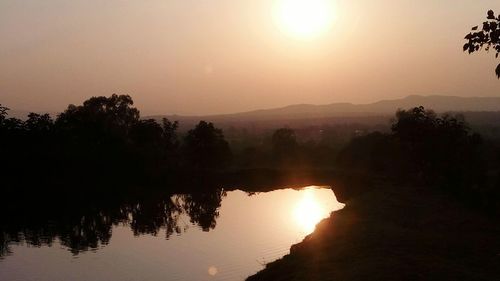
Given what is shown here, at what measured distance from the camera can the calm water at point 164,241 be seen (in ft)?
129

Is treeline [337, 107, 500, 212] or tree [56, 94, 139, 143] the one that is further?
tree [56, 94, 139, 143]

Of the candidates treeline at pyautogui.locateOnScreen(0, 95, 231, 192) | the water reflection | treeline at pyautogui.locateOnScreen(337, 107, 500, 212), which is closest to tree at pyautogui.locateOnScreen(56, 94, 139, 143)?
treeline at pyautogui.locateOnScreen(0, 95, 231, 192)

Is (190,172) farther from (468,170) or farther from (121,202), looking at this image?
(468,170)

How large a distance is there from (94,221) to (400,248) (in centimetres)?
4264

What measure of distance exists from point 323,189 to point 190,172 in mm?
30903

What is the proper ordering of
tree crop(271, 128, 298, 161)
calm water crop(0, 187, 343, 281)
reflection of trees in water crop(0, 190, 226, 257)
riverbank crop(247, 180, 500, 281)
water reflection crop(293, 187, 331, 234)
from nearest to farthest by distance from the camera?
1. riverbank crop(247, 180, 500, 281)
2. calm water crop(0, 187, 343, 281)
3. reflection of trees in water crop(0, 190, 226, 257)
4. water reflection crop(293, 187, 331, 234)
5. tree crop(271, 128, 298, 161)

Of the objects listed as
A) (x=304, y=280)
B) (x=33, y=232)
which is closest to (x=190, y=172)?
(x=33, y=232)

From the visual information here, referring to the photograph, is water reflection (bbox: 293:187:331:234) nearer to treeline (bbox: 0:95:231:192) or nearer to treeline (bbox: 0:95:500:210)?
treeline (bbox: 0:95:500:210)

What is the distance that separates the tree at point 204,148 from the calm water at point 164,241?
35.2 m

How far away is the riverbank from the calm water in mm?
5236

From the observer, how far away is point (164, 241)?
51094mm

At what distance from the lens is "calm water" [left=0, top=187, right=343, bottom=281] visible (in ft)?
129

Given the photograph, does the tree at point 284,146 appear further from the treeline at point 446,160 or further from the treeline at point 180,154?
the treeline at point 446,160

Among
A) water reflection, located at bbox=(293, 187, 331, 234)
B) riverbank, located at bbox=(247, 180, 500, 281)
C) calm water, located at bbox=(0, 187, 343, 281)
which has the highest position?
riverbank, located at bbox=(247, 180, 500, 281)
